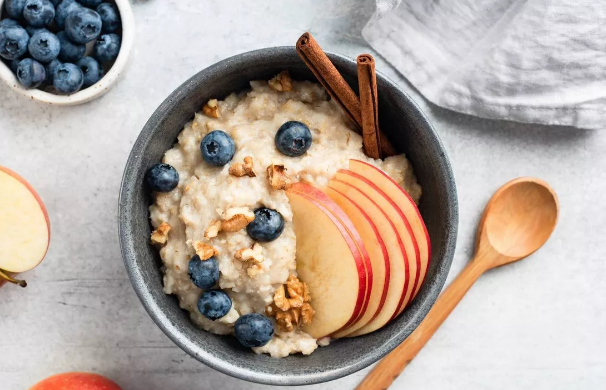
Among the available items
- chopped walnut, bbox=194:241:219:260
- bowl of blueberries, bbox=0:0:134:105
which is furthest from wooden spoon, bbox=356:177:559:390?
bowl of blueberries, bbox=0:0:134:105

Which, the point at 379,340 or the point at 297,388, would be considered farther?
the point at 297,388

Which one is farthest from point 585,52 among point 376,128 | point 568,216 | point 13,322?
point 13,322

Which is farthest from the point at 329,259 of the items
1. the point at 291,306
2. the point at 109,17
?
the point at 109,17

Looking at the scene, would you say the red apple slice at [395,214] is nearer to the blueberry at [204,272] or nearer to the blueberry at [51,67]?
the blueberry at [204,272]

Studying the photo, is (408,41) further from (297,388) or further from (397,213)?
(297,388)

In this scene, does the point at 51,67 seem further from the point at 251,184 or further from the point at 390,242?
the point at 390,242

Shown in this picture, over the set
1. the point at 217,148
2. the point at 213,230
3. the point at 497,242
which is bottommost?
the point at 497,242

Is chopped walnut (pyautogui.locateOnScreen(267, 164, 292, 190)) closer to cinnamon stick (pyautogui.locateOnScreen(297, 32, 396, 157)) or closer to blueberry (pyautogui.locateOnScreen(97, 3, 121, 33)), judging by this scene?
A: cinnamon stick (pyautogui.locateOnScreen(297, 32, 396, 157))

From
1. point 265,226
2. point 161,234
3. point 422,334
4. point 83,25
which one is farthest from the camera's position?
point 422,334
